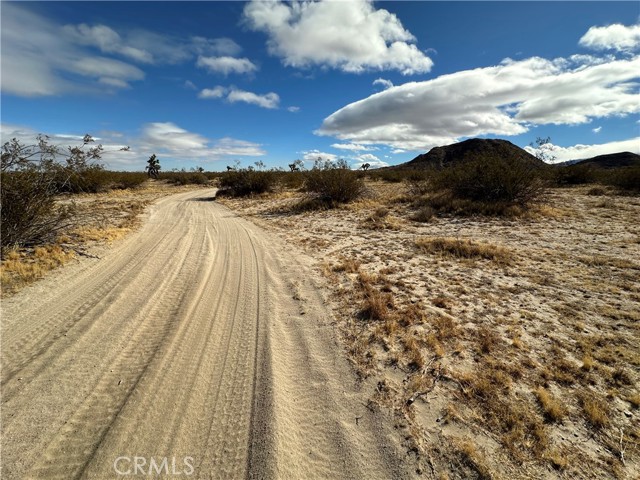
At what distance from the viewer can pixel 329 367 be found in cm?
356

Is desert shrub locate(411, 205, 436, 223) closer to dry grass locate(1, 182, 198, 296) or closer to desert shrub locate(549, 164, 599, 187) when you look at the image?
dry grass locate(1, 182, 198, 296)

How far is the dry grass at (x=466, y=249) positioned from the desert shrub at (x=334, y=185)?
8.44 m

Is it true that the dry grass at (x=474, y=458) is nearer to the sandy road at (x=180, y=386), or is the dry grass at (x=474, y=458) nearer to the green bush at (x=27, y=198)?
the sandy road at (x=180, y=386)

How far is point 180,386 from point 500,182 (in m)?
14.3

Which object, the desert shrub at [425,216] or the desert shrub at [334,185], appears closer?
the desert shrub at [425,216]

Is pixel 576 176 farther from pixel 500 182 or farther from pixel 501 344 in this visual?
pixel 501 344

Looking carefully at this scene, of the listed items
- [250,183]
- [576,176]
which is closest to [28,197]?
[250,183]

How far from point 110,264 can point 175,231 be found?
144 inches

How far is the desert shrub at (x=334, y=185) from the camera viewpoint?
651 inches

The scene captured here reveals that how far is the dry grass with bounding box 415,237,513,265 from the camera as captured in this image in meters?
7.25

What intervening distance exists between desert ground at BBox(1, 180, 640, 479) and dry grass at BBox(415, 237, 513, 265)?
4.2 inches

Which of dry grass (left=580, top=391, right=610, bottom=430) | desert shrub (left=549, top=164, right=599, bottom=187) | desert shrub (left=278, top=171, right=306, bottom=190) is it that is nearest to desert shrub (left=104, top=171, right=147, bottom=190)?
desert shrub (left=278, top=171, right=306, bottom=190)

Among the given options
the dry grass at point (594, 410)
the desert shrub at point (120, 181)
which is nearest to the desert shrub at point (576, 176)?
the dry grass at point (594, 410)

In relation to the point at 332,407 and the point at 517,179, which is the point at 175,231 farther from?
the point at 517,179
